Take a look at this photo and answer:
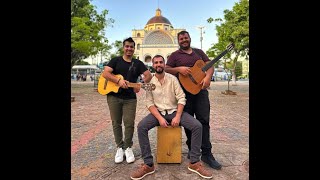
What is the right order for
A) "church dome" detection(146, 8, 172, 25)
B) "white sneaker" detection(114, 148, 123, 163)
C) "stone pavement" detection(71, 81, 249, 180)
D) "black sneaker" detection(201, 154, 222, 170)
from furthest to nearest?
1. "church dome" detection(146, 8, 172, 25)
2. "white sneaker" detection(114, 148, 123, 163)
3. "black sneaker" detection(201, 154, 222, 170)
4. "stone pavement" detection(71, 81, 249, 180)

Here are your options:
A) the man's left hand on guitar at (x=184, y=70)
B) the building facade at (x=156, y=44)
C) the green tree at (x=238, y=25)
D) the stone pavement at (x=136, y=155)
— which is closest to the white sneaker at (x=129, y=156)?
the stone pavement at (x=136, y=155)

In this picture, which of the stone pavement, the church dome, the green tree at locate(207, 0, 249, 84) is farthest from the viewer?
the church dome

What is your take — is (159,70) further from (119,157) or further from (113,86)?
(119,157)

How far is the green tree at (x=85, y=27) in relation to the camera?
48.9 ft

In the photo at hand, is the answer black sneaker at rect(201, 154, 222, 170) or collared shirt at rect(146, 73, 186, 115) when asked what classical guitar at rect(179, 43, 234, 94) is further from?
black sneaker at rect(201, 154, 222, 170)

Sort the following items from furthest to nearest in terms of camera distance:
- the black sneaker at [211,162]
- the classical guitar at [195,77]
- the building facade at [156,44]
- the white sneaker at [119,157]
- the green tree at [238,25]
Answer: the building facade at [156,44] → the green tree at [238,25] → the white sneaker at [119,157] → the classical guitar at [195,77] → the black sneaker at [211,162]

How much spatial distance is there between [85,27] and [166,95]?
12.3 meters

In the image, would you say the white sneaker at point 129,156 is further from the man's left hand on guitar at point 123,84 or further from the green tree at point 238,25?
the green tree at point 238,25

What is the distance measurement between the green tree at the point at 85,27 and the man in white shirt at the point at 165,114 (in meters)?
11.9

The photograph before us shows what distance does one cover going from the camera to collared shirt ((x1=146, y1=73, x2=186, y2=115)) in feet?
12.4

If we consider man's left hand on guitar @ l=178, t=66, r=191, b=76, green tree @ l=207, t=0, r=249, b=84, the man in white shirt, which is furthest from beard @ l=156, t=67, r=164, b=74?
green tree @ l=207, t=0, r=249, b=84

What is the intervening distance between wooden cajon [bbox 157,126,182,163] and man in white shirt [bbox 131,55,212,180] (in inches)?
6.6
